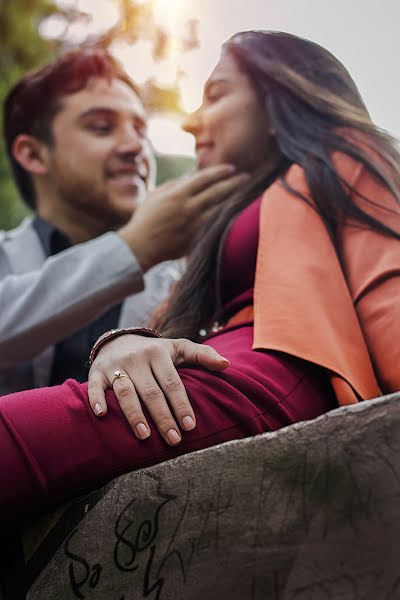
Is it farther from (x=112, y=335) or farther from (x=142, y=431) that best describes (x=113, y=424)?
(x=112, y=335)

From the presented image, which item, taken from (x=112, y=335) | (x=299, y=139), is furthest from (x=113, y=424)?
(x=299, y=139)

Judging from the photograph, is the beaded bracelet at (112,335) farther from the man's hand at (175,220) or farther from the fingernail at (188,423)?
the man's hand at (175,220)

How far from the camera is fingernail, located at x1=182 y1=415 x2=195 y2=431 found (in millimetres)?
825

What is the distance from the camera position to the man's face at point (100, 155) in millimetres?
1854

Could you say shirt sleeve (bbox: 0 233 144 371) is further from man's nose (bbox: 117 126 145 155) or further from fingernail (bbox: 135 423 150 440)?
fingernail (bbox: 135 423 150 440)

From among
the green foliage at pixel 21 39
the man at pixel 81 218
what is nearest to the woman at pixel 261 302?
the man at pixel 81 218

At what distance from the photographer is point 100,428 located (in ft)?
2.69

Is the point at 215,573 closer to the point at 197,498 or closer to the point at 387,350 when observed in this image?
the point at 197,498

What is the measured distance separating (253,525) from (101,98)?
4.85 feet

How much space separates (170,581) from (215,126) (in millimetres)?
974

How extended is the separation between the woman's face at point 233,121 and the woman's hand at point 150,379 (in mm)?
579

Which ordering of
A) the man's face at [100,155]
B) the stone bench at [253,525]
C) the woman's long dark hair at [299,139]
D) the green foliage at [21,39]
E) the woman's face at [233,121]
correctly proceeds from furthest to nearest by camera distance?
the green foliage at [21,39] < the man's face at [100,155] < the woman's face at [233,121] < the woman's long dark hair at [299,139] < the stone bench at [253,525]

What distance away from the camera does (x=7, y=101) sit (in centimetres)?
207

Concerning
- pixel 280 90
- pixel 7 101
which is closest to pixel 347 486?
pixel 280 90
